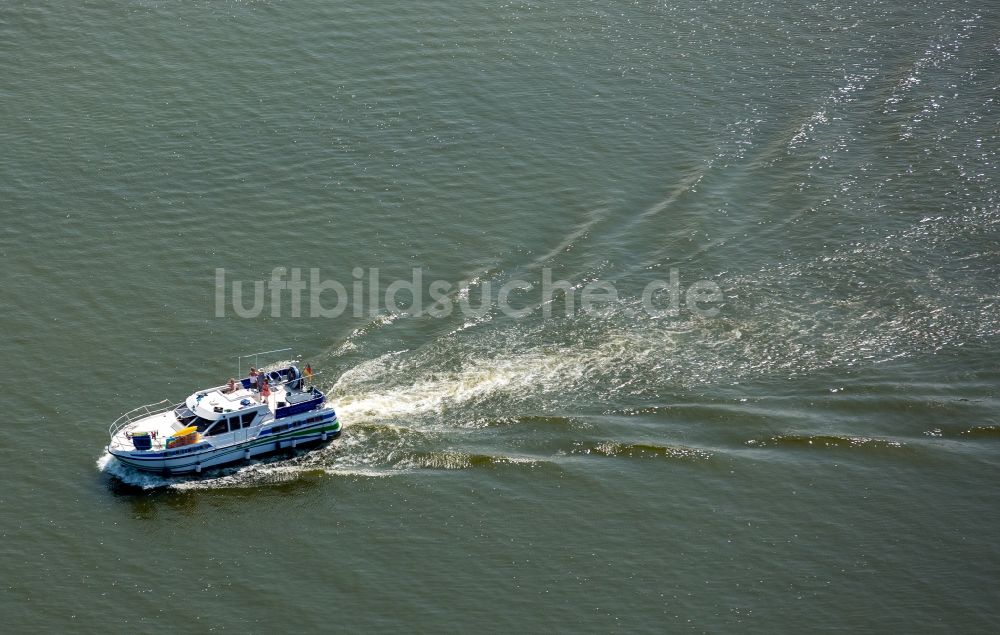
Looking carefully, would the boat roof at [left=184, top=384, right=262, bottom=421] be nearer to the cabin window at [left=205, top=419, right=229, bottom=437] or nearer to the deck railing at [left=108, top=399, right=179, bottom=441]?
the cabin window at [left=205, top=419, right=229, bottom=437]

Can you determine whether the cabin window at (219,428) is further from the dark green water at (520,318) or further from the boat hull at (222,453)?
the dark green water at (520,318)

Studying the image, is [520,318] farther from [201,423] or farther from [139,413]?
[139,413]

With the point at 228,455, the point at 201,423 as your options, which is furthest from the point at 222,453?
the point at 201,423

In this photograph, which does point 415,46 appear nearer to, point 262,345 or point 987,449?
point 262,345

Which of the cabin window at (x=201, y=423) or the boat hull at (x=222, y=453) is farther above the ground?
the cabin window at (x=201, y=423)

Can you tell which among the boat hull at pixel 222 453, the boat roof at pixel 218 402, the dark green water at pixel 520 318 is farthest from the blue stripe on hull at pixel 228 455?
the boat roof at pixel 218 402

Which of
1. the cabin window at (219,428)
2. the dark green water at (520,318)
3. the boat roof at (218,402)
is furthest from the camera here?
the boat roof at (218,402)
